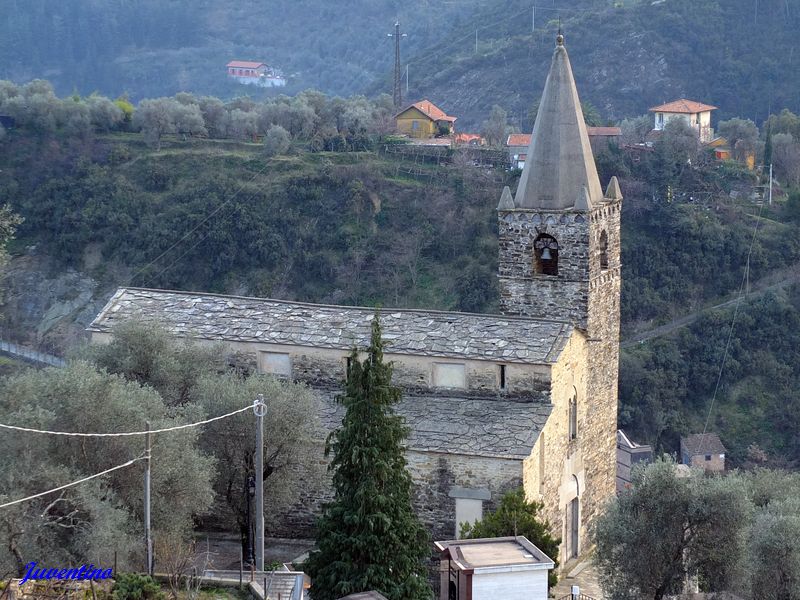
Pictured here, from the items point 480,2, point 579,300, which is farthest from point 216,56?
point 579,300

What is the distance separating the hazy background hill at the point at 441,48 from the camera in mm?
91500

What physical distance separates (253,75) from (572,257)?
106 metres

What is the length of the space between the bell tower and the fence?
28.1m

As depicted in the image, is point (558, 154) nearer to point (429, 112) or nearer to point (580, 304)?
point (580, 304)

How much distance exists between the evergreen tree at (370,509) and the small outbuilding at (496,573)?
90cm

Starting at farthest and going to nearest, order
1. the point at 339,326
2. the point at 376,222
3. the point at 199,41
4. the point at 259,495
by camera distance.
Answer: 1. the point at 199,41
2. the point at 376,222
3. the point at 339,326
4. the point at 259,495

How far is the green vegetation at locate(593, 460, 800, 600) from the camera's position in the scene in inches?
846

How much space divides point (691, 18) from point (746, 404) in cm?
4845

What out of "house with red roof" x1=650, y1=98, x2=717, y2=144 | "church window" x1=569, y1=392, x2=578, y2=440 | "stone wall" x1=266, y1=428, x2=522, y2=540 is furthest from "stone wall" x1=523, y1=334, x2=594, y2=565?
"house with red roof" x1=650, y1=98, x2=717, y2=144

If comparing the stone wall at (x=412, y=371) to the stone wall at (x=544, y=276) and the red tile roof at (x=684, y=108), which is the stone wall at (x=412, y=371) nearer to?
the stone wall at (x=544, y=276)

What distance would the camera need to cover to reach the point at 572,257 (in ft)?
86.5

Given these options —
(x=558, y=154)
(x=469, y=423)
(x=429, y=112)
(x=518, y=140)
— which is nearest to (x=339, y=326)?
(x=469, y=423)

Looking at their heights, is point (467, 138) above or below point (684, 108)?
below

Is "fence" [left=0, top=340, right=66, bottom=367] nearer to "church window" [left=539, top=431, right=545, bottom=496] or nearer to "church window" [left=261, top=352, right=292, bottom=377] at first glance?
"church window" [left=261, top=352, right=292, bottom=377]
